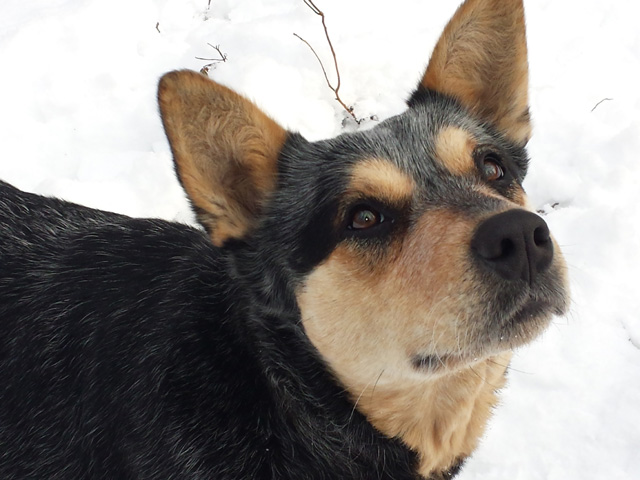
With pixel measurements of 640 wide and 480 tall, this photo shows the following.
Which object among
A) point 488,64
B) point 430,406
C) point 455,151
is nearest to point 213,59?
point 488,64

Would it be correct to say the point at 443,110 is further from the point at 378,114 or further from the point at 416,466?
the point at 378,114

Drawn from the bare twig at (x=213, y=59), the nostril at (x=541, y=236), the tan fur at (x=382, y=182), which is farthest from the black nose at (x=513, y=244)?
the bare twig at (x=213, y=59)

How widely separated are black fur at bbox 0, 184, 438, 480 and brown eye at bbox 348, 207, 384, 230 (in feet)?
1.63

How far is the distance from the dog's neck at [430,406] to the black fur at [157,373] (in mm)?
76

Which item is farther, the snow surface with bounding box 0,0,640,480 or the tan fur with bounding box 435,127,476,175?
the snow surface with bounding box 0,0,640,480

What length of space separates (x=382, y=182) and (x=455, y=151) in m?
0.41

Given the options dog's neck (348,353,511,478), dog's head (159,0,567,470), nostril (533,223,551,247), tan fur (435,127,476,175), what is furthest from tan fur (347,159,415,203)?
dog's neck (348,353,511,478)

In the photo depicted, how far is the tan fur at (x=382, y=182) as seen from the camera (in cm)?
263

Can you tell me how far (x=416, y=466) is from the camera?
2.90m

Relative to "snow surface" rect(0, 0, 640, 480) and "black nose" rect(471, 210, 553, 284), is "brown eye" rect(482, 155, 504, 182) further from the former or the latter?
"snow surface" rect(0, 0, 640, 480)

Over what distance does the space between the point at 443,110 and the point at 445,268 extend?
121cm

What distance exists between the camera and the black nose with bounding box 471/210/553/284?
2150 mm

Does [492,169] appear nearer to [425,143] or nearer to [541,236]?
[425,143]

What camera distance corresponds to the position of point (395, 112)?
19.5ft
